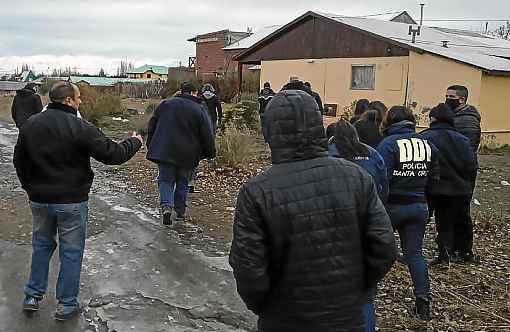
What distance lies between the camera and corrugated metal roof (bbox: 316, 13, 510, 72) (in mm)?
19266

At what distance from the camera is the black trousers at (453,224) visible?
6227 millimetres

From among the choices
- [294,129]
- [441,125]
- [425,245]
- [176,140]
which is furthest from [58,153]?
[425,245]

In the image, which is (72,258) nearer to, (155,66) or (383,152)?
(383,152)

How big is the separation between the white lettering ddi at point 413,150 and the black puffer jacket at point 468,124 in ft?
5.88

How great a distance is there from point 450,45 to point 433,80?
164 inches

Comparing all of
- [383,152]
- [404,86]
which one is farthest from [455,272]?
[404,86]

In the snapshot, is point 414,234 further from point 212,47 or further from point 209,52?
point 209,52

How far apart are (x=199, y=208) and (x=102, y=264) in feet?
8.81

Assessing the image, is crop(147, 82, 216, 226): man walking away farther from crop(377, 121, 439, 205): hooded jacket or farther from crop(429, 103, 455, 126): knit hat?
crop(377, 121, 439, 205): hooded jacket

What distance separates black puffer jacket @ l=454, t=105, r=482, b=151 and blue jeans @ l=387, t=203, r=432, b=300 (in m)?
1.94

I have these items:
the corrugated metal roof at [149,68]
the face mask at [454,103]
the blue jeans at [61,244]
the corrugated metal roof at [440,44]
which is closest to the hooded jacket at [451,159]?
the face mask at [454,103]

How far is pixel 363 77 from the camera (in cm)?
2269

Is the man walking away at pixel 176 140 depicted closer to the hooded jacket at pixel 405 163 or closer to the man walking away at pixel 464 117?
the man walking away at pixel 464 117

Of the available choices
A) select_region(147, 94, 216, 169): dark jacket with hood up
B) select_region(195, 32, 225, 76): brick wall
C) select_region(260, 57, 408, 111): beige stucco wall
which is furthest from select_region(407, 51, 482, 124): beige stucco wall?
select_region(195, 32, 225, 76): brick wall
